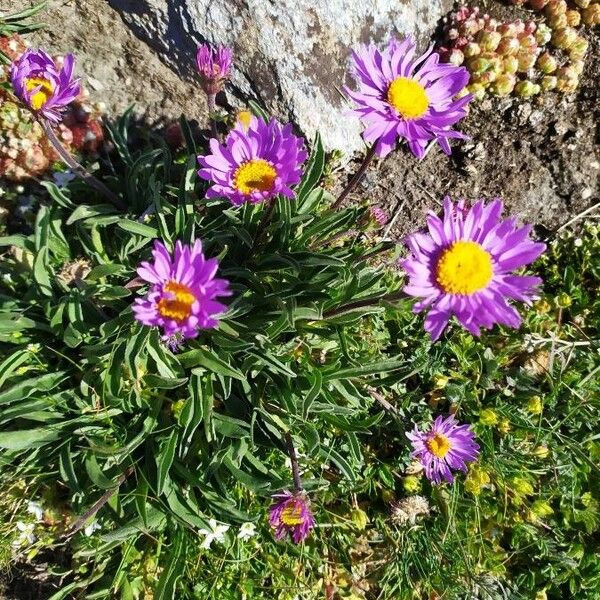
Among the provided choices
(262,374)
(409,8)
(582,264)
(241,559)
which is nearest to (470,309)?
(262,374)

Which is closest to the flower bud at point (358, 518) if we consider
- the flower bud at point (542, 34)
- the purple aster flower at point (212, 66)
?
the purple aster flower at point (212, 66)

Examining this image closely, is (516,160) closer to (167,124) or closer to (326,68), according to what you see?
(326,68)

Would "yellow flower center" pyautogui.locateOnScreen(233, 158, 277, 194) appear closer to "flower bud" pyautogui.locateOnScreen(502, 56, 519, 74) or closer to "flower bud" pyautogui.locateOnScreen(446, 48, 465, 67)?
"flower bud" pyautogui.locateOnScreen(446, 48, 465, 67)

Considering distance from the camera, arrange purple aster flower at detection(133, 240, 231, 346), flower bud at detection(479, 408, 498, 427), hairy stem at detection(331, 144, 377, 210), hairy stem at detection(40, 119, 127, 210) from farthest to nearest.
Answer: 1. flower bud at detection(479, 408, 498, 427)
2. hairy stem at detection(40, 119, 127, 210)
3. hairy stem at detection(331, 144, 377, 210)
4. purple aster flower at detection(133, 240, 231, 346)

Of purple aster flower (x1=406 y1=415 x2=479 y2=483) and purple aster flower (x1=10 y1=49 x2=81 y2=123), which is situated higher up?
purple aster flower (x1=10 y1=49 x2=81 y2=123)

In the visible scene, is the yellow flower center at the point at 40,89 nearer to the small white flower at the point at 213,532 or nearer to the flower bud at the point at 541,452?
the small white flower at the point at 213,532

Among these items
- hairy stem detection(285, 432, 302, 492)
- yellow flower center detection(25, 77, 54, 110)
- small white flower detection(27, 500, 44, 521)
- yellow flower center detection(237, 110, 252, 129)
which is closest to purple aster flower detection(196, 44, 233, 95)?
yellow flower center detection(237, 110, 252, 129)
